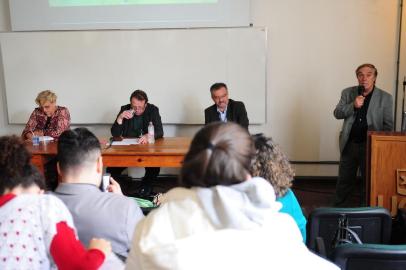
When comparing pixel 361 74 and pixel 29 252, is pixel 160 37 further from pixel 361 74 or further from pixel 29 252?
pixel 29 252

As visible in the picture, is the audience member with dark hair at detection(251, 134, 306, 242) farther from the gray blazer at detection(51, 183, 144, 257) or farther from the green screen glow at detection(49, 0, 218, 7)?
the green screen glow at detection(49, 0, 218, 7)

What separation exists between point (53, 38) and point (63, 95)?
2.17 feet

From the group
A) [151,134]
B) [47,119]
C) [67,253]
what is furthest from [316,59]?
[67,253]

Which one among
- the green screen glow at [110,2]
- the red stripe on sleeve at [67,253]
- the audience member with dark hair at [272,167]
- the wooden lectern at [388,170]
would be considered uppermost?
the green screen glow at [110,2]

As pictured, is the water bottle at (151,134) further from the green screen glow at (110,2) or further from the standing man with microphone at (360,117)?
the standing man with microphone at (360,117)

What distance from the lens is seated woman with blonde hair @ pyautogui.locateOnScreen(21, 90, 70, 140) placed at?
384 centimetres

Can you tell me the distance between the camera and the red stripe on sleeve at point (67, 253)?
1174 millimetres

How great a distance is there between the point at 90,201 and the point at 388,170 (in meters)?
2.38

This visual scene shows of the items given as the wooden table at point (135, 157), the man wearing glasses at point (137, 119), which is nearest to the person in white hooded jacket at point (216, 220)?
the wooden table at point (135, 157)

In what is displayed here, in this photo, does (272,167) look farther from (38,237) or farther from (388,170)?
(388,170)

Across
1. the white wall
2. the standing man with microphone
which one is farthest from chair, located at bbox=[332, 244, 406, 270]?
the white wall

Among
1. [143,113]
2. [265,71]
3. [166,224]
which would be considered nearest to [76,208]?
[166,224]

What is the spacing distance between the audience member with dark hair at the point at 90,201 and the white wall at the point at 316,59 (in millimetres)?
3302

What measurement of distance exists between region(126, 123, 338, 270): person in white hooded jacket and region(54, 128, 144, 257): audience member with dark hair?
0.43 m
